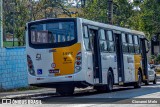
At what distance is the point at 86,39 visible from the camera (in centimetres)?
2000

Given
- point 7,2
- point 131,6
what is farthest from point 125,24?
point 7,2

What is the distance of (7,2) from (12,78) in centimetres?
2397

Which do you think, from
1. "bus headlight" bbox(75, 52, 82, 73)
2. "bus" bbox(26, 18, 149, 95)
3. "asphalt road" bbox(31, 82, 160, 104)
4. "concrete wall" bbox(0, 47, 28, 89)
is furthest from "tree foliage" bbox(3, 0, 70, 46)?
"bus headlight" bbox(75, 52, 82, 73)

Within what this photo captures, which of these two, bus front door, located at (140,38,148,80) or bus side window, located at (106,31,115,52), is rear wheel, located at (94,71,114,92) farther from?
bus front door, located at (140,38,148,80)

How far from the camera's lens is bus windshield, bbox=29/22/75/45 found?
769 inches

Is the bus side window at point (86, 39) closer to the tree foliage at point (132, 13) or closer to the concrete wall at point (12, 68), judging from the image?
the concrete wall at point (12, 68)

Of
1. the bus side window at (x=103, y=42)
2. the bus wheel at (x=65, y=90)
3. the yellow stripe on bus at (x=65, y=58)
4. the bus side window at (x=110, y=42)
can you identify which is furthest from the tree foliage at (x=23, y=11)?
the yellow stripe on bus at (x=65, y=58)

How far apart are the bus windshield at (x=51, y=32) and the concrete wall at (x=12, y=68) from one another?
564 centimetres

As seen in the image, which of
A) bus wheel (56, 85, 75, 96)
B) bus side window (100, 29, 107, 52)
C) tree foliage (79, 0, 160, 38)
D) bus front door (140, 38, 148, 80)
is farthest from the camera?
tree foliage (79, 0, 160, 38)

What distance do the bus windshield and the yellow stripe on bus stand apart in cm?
40

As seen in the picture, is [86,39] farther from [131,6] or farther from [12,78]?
[131,6]

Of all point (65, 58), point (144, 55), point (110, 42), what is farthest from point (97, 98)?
point (144, 55)

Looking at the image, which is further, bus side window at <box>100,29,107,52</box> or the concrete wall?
the concrete wall

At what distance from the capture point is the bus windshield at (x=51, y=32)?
19531 mm
